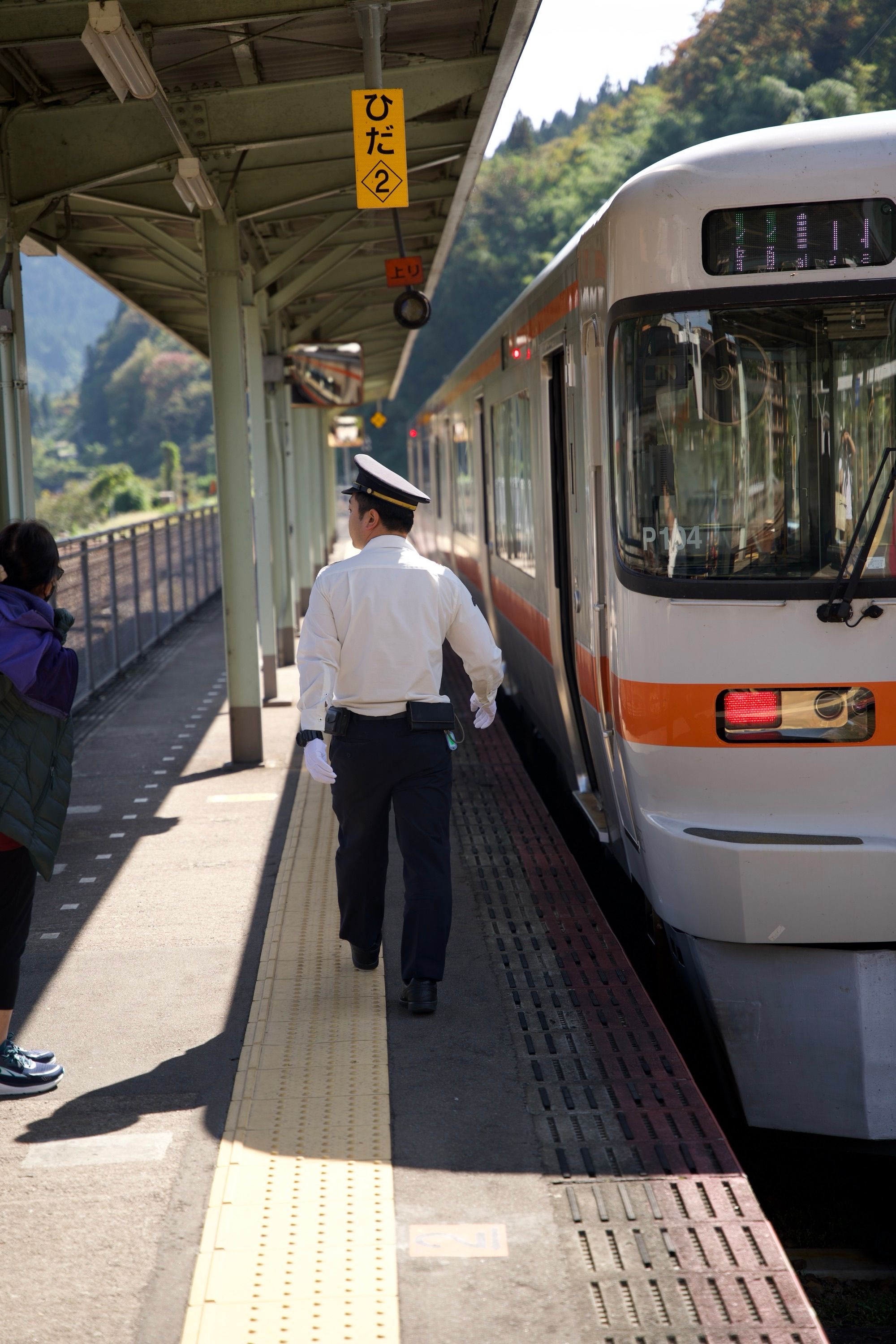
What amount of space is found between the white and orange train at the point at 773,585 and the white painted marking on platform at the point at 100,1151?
169 centimetres

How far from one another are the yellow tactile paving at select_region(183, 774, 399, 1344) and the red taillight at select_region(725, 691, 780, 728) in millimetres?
1493

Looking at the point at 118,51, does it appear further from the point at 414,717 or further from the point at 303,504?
the point at 303,504

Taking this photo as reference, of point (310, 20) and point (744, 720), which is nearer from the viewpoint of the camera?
point (744, 720)

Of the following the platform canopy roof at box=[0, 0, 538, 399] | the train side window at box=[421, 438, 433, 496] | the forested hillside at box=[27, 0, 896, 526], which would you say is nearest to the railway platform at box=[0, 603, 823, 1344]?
the platform canopy roof at box=[0, 0, 538, 399]

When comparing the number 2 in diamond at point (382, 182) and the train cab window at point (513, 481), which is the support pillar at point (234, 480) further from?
the number 2 in diamond at point (382, 182)

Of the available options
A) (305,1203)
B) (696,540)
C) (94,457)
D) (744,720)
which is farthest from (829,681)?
(94,457)

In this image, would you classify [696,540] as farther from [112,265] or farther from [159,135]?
[112,265]

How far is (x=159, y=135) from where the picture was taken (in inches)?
283

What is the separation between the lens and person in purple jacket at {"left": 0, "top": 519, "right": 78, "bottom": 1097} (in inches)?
157

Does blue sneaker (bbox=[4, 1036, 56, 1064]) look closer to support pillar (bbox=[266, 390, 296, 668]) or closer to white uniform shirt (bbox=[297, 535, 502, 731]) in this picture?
white uniform shirt (bbox=[297, 535, 502, 731])

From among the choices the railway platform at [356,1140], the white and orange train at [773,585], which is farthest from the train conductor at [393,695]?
the white and orange train at [773,585]

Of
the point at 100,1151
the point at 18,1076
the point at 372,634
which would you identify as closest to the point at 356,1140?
the point at 100,1151

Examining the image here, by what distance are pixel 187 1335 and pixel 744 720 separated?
2311mm

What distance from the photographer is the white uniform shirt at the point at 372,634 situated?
4.54 m
